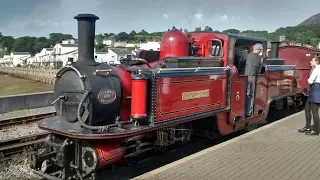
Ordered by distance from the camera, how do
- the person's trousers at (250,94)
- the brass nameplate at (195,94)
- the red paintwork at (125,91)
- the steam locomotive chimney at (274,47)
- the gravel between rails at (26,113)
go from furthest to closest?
1. the gravel between rails at (26,113)
2. the steam locomotive chimney at (274,47)
3. the person's trousers at (250,94)
4. the brass nameplate at (195,94)
5. the red paintwork at (125,91)

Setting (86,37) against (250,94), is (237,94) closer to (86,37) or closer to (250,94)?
(250,94)

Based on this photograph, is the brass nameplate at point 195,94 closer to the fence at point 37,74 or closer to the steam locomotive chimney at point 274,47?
the steam locomotive chimney at point 274,47

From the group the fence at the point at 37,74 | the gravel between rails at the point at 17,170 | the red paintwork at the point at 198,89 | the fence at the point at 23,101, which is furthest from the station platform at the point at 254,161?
the fence at the point at 37,74

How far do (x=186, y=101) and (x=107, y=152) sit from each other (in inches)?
74.9

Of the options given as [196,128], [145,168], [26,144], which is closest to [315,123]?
[196,128]

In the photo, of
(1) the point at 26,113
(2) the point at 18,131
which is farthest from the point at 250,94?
(1) the point at 26,113

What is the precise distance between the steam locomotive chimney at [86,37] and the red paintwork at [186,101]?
3.97ft

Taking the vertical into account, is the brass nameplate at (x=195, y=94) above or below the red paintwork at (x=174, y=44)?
below

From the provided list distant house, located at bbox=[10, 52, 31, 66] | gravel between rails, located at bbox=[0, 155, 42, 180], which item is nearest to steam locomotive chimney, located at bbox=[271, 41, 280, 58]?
gravel between rails, located at bbox=[0, 155, 42, 180]

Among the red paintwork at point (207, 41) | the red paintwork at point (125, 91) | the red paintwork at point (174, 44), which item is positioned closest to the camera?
the red paintwork at point (125, 91)

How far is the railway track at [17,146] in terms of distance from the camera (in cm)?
702

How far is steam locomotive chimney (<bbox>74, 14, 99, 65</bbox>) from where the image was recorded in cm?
525

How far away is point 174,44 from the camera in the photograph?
698 cm

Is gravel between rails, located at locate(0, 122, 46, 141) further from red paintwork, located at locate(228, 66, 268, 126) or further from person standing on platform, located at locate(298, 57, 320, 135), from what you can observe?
person standing on platform, located at locate(298, 57, 320, 135)
